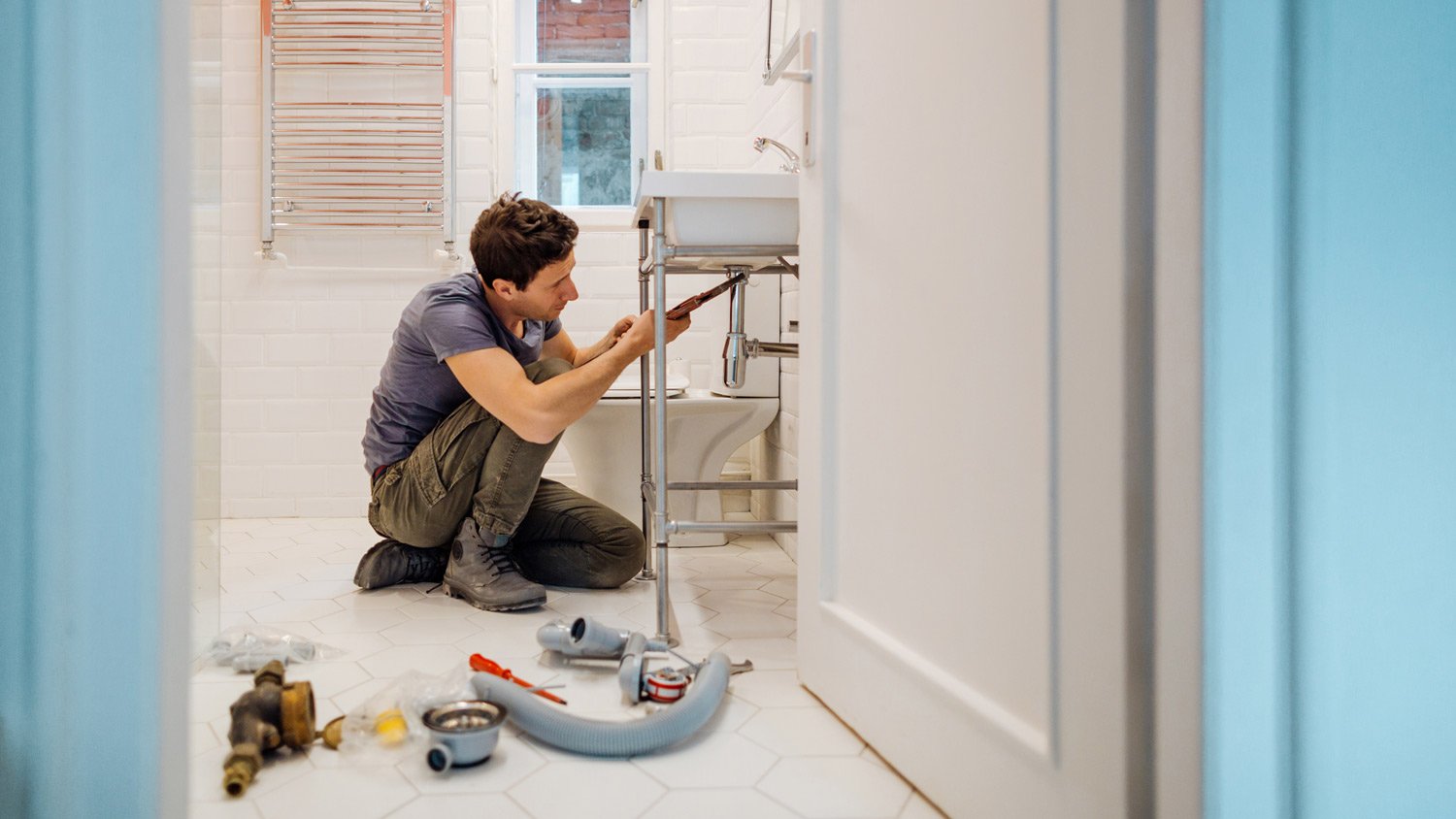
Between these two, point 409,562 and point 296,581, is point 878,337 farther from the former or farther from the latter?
point 296,581

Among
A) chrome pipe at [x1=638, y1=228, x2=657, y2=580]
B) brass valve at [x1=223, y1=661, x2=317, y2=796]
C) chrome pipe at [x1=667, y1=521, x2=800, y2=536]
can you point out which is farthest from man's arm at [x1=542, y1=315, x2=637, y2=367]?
brass valve at [x1=223, y1=661, x2=317, y2=796]

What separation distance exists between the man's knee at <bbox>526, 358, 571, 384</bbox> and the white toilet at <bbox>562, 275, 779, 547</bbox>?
0.31 m

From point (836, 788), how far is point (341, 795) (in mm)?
585

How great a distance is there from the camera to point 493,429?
6.38 feet

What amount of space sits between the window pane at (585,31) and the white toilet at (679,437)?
46.7 inches

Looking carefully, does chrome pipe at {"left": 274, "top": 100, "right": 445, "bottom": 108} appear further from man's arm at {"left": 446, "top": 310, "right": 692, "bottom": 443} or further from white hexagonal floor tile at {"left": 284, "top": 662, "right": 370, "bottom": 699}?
white hexagonal floor tile at {"left": 284, "top": 662, "right": 370, "bottom": 699}

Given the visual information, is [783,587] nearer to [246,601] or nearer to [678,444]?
[678,444]

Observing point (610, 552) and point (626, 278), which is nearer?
point (610, 552)

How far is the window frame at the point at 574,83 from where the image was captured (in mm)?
3143

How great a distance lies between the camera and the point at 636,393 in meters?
2.34

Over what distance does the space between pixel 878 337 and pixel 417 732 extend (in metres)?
0.82

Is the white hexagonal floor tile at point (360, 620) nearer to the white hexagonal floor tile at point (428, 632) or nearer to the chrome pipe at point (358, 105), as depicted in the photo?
the white hexagonal floor tile at point (428, 632)

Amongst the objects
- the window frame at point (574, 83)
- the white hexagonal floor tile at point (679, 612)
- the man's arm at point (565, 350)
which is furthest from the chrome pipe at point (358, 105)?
the white hexagonal floor tile at point (679, 612)

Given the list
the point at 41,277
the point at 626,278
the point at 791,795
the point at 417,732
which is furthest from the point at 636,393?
the point at 41,277
